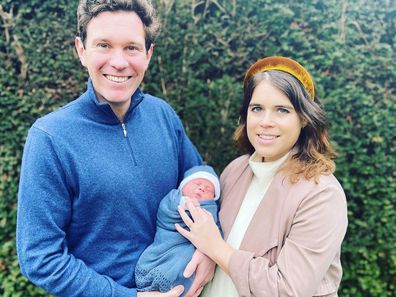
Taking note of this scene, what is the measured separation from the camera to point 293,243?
1961mm

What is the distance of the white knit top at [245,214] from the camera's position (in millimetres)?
2193

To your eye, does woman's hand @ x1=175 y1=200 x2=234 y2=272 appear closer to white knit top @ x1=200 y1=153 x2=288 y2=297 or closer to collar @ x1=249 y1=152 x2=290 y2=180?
white knit top @ x1=200 y1=153 x2=288 y2=297

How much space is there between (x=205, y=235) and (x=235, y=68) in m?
1.48

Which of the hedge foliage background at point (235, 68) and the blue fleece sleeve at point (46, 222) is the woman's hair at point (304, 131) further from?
the blue fleece sleeve at point (46, 222)

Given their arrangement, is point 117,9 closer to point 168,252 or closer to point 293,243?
point 168,252

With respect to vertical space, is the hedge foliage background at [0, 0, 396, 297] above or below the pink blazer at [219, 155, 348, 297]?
above

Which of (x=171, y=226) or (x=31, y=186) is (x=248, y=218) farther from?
(x=31, y=186)

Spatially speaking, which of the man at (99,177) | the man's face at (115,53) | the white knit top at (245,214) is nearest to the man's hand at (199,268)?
the man at (99,177)

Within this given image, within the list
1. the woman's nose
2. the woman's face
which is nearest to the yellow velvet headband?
the woman's face

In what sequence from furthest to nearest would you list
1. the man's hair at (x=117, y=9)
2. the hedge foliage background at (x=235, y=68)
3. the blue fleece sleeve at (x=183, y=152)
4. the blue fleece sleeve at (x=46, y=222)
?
the hedge foliage background at (x=235, y=68)
the blue fleece sleeve at (x=183, y=152)
the man's hair at (x=117, y=9)
the blue fleece sleeve at (x=46, y=222)

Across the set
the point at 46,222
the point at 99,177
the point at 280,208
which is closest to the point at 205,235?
the point at 280,208

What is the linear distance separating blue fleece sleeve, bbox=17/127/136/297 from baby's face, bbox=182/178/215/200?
2.06 feet

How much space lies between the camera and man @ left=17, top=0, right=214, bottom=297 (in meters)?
1.88

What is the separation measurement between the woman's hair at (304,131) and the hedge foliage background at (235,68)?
2.77 ft
